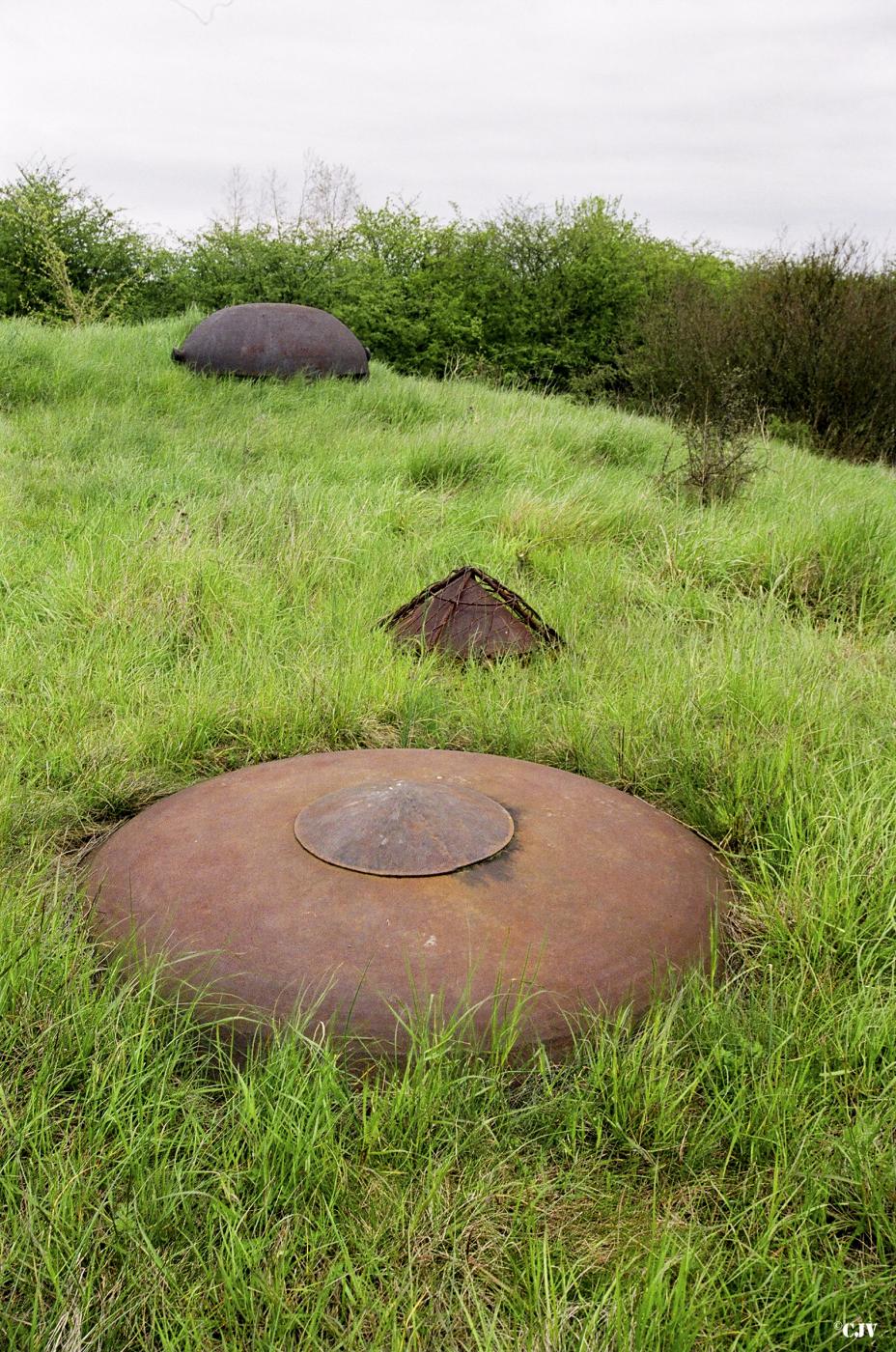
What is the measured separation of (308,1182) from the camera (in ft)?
4.85

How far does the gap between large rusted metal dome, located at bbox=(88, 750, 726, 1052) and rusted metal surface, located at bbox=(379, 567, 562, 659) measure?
4.93 feet

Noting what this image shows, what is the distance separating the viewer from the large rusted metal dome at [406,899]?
174 centimetres

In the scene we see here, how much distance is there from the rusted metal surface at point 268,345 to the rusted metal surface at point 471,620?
201 inches

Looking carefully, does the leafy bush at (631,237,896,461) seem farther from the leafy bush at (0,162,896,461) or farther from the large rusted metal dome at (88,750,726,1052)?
the large rusted metal dome at (88,750,726,1052)

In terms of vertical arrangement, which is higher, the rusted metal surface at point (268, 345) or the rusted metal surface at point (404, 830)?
the rusted metal surface at point (268, 345)

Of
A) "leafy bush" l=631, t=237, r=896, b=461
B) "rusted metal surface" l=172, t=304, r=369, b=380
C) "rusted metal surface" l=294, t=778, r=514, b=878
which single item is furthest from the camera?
"leafy bush" l=631, t=237, r=896, b=461

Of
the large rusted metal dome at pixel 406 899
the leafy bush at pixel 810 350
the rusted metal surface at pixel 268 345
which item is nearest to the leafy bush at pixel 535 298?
the leafy bush at pixel 810 350

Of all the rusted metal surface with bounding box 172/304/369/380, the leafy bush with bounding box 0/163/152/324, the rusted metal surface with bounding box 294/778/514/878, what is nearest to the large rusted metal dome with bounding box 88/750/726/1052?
the rusted metal surface with bounding box 294/778/514/878

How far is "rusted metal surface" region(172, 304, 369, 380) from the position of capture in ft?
27.7

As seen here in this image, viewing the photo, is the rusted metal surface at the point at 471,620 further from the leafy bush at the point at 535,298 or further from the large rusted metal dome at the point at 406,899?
the leafy bush at the point at 535,298

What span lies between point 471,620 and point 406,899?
2133mm

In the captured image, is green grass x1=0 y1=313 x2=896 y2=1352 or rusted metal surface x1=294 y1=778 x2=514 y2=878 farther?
rusted metal surface x1=294 y1=778 x2=514 y2=878

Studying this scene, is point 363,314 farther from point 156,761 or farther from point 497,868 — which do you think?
point 497,868

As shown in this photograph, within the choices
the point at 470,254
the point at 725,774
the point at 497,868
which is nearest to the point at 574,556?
the point at 725,774
